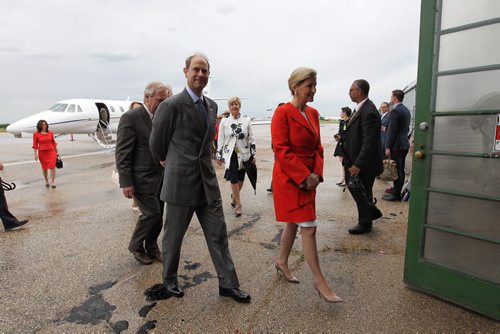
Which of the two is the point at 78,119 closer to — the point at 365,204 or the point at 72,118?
the point at 72,118

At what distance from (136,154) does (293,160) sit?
180 centimetres

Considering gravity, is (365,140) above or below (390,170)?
above

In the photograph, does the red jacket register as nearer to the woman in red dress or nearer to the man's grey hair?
the woman in red dress

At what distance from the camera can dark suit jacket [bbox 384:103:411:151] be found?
5.79m

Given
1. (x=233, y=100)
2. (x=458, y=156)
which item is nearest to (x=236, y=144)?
(x=233, y=100)

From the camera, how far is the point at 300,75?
106 inches

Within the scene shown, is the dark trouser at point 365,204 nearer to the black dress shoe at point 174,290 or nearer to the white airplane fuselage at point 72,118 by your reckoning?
the black dress shoe at point 174,290

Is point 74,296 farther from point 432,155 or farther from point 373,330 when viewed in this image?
point 432,155

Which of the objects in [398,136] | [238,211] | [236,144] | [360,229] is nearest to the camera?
[360,229]

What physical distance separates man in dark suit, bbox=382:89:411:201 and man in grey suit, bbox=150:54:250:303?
4231 mm

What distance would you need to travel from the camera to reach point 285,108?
9.03 ft

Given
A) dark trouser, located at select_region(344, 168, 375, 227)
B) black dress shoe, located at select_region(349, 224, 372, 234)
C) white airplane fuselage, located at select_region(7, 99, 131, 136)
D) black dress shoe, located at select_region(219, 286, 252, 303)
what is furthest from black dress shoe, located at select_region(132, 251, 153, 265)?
white airplane fuselage, located at select_region(7, 99, 131, 136)

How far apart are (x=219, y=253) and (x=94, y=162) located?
37.0ft

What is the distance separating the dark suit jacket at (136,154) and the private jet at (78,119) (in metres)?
13.8
